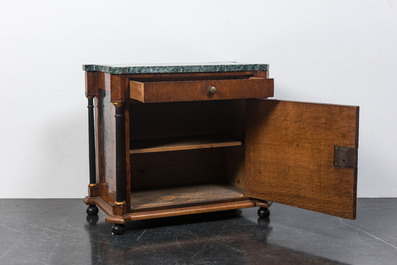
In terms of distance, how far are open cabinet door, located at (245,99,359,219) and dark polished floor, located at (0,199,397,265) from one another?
16cm

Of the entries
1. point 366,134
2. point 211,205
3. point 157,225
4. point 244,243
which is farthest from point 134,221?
point 366,134

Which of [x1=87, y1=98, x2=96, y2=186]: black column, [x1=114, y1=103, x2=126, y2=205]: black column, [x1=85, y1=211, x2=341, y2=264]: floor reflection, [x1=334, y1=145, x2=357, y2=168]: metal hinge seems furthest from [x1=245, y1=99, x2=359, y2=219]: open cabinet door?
[x1=87, y1=98, x2=96, y2=186]: black column

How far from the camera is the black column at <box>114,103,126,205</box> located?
2.52 meters

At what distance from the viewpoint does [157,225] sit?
Result: 9.11ft

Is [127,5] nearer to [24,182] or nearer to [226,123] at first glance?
[226,123]

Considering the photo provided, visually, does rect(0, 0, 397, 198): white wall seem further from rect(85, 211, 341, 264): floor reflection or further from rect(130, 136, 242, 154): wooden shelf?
rect(85, 211, 341, 264): floor reflection

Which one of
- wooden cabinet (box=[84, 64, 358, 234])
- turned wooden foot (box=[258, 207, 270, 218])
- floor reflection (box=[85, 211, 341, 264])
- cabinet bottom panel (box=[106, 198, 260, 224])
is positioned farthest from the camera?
turned wooden foot (box=[258, 207, 270, 218])

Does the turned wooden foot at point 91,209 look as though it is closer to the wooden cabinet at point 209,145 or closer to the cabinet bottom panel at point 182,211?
the wooden cabinet at point 209,145

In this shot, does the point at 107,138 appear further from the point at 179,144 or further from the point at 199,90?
the point at 199,90

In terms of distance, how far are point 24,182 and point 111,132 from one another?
35.9 inches

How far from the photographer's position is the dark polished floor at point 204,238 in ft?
7.61

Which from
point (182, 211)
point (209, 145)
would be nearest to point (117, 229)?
point (182, 211)

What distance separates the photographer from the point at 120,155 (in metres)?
2.56

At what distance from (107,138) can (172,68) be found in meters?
0.46
